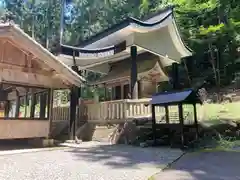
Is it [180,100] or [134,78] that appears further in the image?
[134,78]

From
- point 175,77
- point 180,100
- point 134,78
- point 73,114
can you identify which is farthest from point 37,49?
point 175,77

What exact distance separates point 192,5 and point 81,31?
20479 millimetres

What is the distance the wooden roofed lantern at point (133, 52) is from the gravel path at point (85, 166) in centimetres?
553

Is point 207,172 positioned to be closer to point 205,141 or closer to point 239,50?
point 205,141

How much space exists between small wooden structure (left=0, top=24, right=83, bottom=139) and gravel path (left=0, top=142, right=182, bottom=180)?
2247 mm

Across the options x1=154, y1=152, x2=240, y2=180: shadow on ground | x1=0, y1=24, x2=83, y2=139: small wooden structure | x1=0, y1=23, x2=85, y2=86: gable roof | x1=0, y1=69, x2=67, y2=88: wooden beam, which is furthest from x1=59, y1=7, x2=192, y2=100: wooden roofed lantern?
x1=154, y1=152, x2=240, y2=180: shadow on ground

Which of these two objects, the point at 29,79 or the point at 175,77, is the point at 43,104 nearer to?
the point at 29,79

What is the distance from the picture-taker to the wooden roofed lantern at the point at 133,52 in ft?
40.4

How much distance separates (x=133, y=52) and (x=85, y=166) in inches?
317

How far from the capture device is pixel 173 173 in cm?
489

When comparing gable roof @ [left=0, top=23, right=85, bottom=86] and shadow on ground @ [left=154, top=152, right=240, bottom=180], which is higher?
gable roof @ [left=0, top=23, right=85, bottom=86]

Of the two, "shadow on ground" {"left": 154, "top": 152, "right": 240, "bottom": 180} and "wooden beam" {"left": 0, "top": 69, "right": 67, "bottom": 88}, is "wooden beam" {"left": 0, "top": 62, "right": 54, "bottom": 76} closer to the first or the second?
"wooden beam" {"left": 0, "top": 69, "right": 67, "bottom": 88}

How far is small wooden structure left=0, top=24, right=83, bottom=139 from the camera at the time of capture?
8617 mm

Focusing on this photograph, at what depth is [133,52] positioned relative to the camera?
12594 mm
